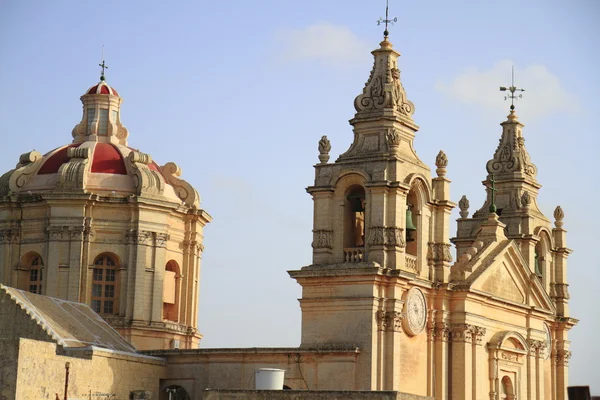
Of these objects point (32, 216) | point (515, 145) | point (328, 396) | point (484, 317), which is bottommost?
point (328, 396)

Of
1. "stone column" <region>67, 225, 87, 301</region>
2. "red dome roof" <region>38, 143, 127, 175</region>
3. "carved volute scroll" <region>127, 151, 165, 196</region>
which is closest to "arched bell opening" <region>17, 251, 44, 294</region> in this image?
"stone column" <region>67, 225, 87, 301</region>

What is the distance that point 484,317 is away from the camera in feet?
163

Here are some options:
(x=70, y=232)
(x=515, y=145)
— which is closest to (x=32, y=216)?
(x=70, y=232)

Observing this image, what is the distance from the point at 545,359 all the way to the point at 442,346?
31.4ft

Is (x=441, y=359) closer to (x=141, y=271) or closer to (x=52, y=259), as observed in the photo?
(x=141, y=271)

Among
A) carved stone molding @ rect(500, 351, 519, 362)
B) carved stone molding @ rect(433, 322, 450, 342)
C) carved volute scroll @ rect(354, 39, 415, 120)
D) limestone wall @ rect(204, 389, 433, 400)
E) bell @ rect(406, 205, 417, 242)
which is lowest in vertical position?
limestone wall @ rect(204, 389, 433, 400)

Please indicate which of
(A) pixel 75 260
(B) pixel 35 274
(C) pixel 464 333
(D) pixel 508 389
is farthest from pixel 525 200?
(B) pixel 35 274

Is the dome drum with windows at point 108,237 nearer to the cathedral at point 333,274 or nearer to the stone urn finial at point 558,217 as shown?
the cathedral at point 333,274

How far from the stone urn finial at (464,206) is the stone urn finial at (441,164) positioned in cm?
836

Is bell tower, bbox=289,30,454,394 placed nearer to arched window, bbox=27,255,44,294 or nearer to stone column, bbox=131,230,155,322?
stone column, bbox=131,230,155,322

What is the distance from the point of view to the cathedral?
44000mm

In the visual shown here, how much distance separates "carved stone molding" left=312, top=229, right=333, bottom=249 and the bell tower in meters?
0.03

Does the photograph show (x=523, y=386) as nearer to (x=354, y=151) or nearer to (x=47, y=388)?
(x=354, y=151)

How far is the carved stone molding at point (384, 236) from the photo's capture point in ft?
146
